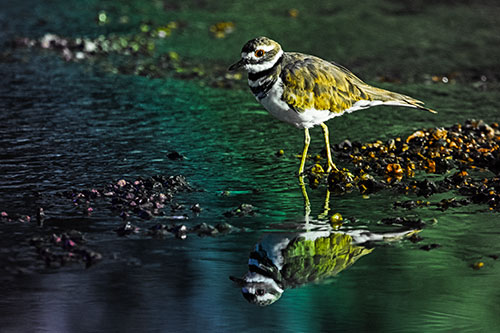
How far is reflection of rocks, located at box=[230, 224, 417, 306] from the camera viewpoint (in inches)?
258

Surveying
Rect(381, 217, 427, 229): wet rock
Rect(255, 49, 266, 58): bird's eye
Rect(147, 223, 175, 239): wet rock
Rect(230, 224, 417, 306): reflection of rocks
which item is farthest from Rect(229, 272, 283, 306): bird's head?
Rect(255, 49, 266, 58): bird's eye

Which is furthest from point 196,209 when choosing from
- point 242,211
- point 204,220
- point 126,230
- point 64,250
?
point 64,250

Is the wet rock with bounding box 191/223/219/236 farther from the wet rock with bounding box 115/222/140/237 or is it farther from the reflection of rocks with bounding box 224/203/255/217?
the wet rock with bounding box 115/222/140/237

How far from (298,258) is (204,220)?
122 centimetres

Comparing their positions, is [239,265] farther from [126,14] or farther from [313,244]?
[126,14]

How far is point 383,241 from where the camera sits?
741cm

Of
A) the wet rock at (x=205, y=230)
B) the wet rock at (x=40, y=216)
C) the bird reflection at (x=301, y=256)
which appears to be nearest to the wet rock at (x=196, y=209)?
the wet rock at (x=205, y=230)

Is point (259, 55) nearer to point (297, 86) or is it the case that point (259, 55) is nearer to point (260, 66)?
point (260, 66)

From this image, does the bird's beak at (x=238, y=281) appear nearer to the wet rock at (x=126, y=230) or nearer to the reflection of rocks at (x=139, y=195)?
the wet rock at (x=126, y=230)

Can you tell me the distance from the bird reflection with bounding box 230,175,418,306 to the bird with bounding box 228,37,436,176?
5.65 ft

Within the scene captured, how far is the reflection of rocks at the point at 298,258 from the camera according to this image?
6.56m

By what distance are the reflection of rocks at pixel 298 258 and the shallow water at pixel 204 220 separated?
0.34ft

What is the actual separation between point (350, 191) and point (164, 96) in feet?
16.7

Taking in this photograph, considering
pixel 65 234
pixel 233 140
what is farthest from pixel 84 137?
pixel 65 234
